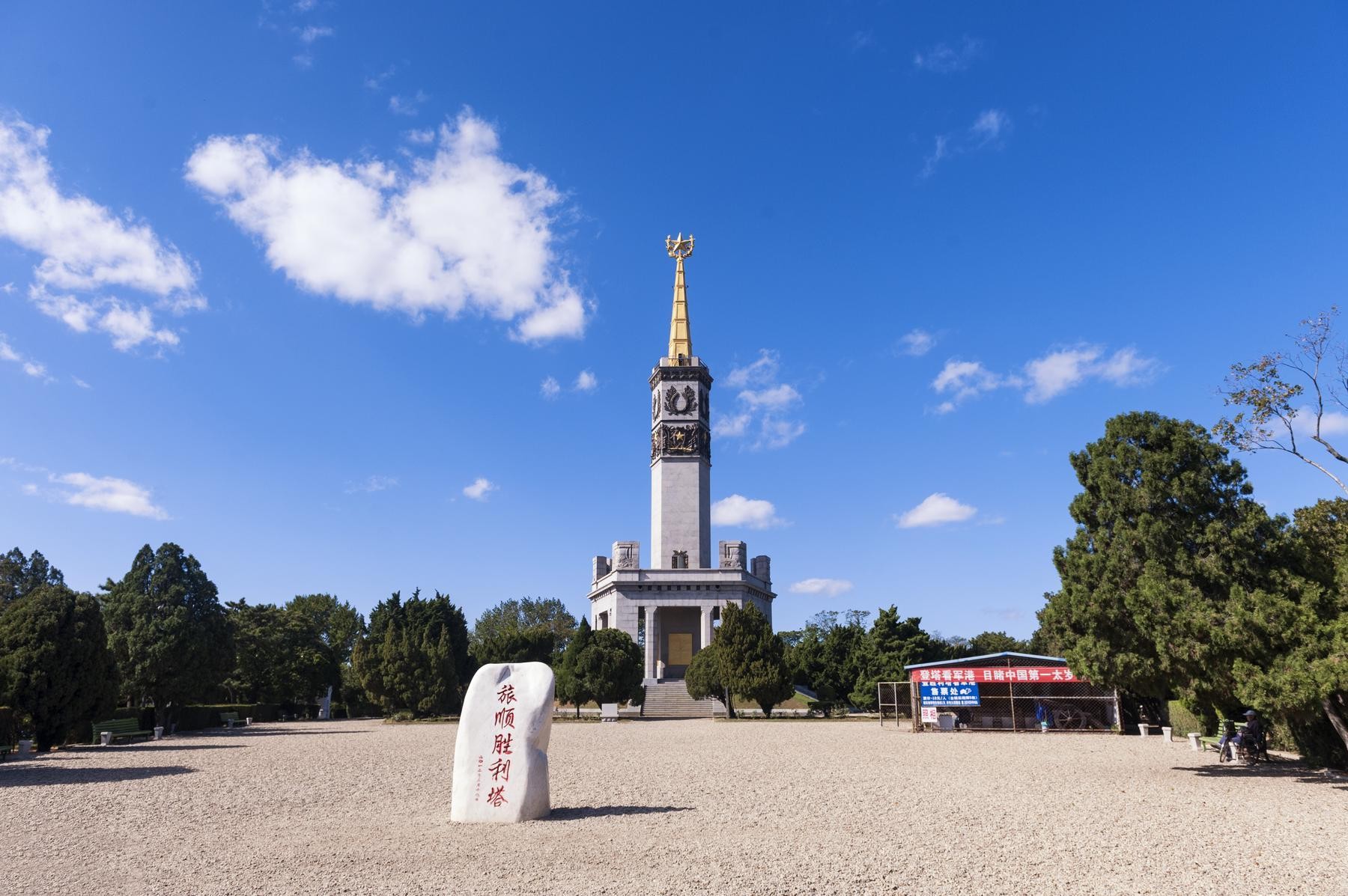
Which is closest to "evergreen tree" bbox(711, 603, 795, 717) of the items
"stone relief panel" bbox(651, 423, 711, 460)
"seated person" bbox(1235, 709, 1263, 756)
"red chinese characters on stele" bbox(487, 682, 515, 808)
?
"stone relief panel" bbox(651, 423, 711, 460)

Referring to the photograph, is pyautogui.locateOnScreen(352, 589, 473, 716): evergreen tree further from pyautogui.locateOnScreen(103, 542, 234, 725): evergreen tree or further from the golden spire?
the golden spire

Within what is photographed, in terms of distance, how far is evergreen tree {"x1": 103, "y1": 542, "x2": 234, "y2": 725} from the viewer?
1471 inches

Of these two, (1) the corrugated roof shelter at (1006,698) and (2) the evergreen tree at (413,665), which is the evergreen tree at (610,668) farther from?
(1) the corrugated roof shelter at (1006,698)

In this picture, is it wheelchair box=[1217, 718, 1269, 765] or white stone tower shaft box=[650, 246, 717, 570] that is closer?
wheelchair box=[1217, 718, 1269, 765]

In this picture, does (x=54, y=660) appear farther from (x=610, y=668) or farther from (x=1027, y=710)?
(x=1027, y=710)

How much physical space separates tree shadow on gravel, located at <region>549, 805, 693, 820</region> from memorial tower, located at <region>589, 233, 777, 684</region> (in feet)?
135

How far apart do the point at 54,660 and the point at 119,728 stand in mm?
7063

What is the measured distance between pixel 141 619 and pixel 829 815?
35866 mm

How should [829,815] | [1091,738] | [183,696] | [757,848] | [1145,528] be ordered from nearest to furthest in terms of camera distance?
[757,848], [829,815], [1145,528], [1091,738], [183,696]

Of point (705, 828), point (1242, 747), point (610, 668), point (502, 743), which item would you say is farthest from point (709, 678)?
point (705, 828)

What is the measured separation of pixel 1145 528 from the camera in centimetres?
1752

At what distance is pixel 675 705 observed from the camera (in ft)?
160

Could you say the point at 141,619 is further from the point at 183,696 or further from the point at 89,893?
the point at 89,893

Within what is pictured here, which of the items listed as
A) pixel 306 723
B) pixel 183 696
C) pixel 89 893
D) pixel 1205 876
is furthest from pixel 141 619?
pixel 1205 876
